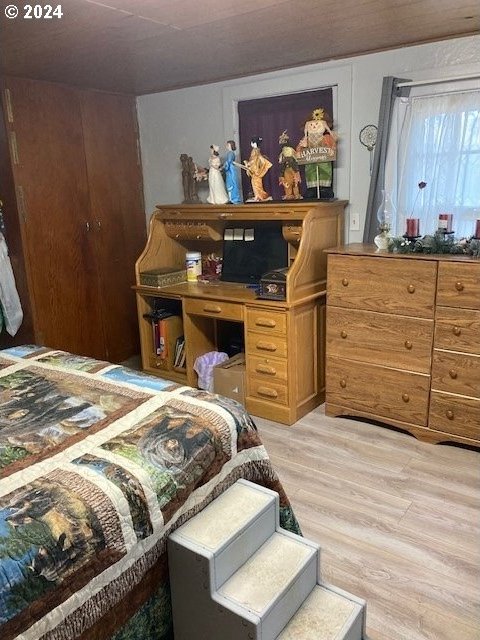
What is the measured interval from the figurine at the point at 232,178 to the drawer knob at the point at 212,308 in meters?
0.77

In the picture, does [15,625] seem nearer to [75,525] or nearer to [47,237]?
[75,525]

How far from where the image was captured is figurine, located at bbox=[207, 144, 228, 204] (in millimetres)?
3543

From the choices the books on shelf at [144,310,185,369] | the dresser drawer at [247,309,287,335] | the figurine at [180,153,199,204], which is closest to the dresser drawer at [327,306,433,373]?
the dresser drawer at [247,309,287,335]

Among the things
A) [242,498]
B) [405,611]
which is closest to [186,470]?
[242,498]

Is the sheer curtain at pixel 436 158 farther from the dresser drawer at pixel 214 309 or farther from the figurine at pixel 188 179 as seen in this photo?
the figurine at pixel 188 179

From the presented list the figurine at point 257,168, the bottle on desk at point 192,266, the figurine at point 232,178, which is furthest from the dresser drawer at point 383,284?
the bottle on desk at point 192,266

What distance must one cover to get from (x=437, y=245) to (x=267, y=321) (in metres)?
1.03

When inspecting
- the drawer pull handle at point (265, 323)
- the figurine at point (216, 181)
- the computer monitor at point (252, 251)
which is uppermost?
the figurine at point (216, 181)

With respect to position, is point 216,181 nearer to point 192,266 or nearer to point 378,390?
point 192,266

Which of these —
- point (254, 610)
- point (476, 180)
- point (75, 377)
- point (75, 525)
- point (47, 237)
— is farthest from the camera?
point (47, 237)

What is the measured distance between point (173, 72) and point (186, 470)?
276 cm

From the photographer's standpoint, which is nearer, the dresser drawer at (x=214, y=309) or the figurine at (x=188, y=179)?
the dresser drawer at (x=214, y=309)

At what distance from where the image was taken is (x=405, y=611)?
1.77m

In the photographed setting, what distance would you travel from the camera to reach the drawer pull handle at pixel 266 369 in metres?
3.11
